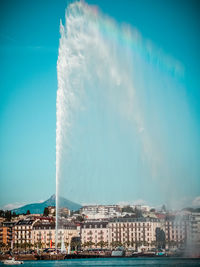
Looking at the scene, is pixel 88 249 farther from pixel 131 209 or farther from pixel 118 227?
pixel 131 209

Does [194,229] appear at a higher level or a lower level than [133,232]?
higher

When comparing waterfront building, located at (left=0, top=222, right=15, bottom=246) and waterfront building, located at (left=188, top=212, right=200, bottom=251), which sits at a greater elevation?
waterfront building, located at (left=188, top=212, right=200, bottom=251)

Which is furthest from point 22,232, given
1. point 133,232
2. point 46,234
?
point 133,232

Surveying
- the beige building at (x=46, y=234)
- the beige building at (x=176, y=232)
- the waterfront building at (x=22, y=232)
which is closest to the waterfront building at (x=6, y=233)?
the waterfront building at (x=22, y=232)

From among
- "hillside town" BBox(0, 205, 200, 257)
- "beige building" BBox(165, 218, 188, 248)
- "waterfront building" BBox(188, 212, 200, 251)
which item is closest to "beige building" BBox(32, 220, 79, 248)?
"hillside town" BBox(0, 205, 200, 257)

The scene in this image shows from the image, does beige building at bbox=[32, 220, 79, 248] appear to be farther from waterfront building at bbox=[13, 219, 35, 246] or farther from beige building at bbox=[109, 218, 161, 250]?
beige building at bbox=[109, 218, 161, 250]

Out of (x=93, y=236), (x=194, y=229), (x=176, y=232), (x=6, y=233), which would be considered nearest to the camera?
(x=194, y=229)

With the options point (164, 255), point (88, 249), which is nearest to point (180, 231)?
point (164, 255)

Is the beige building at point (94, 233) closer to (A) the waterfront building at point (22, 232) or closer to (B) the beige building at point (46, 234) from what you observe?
(B) the beige building at point (46, 234)

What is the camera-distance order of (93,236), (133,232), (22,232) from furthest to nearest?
(22,232) → (93,236) → (133,232)

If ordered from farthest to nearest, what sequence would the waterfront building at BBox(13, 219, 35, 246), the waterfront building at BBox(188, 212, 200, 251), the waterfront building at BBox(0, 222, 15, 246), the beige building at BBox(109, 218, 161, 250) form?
the waterfront building at BBox(0, 222, 15, 246)
the waterfront building at BBox(13, 219, 35, 246)
the beige building at BBox(109, 218, 161, 250)
the waterfront building at BBox(188, 212, 200, 251)

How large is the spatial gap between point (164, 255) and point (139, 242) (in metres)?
18.3

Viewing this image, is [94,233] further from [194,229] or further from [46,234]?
[194,229]

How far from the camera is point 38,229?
94.9 meters
